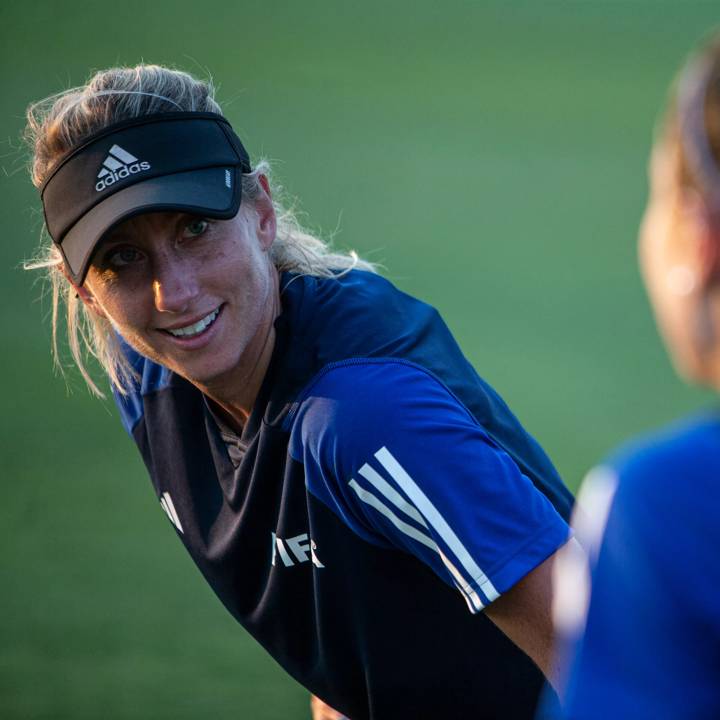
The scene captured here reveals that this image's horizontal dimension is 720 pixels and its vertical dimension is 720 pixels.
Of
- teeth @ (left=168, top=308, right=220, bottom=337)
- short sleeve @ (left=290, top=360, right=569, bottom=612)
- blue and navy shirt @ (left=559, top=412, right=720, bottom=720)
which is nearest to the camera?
blue and navy shirt @ (left=559, top=412, right=720, bottom=720)

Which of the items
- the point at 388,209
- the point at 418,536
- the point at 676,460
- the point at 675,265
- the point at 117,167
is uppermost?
the point at 388,209

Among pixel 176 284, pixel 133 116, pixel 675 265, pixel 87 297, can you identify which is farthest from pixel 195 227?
pixel 675 265

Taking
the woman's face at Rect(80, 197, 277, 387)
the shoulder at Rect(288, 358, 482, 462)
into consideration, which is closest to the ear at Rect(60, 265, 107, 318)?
the woman's face at Rect(80, 197, 277, 387)

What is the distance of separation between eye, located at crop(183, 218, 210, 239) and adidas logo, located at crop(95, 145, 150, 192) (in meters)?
0.10

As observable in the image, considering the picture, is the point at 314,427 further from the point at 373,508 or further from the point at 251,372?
the point at 251,372

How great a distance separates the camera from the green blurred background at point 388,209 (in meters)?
A: 3.79

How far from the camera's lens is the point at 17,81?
623 cm

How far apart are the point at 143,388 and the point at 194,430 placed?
0.61ft

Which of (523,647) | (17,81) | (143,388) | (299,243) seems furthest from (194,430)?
(17,81)

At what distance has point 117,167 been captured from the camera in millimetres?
1885

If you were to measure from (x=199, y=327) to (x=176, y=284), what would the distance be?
7cm

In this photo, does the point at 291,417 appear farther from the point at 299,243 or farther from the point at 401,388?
the point at 299,243

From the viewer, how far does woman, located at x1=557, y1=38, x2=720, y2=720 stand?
0.79 meters

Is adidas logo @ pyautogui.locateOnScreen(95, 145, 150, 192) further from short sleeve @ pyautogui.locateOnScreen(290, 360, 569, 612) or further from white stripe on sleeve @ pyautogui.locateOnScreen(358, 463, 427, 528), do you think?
white stripe on sleeve @ pyautogui.locateOnScreen(358, 463, 427, 528)
